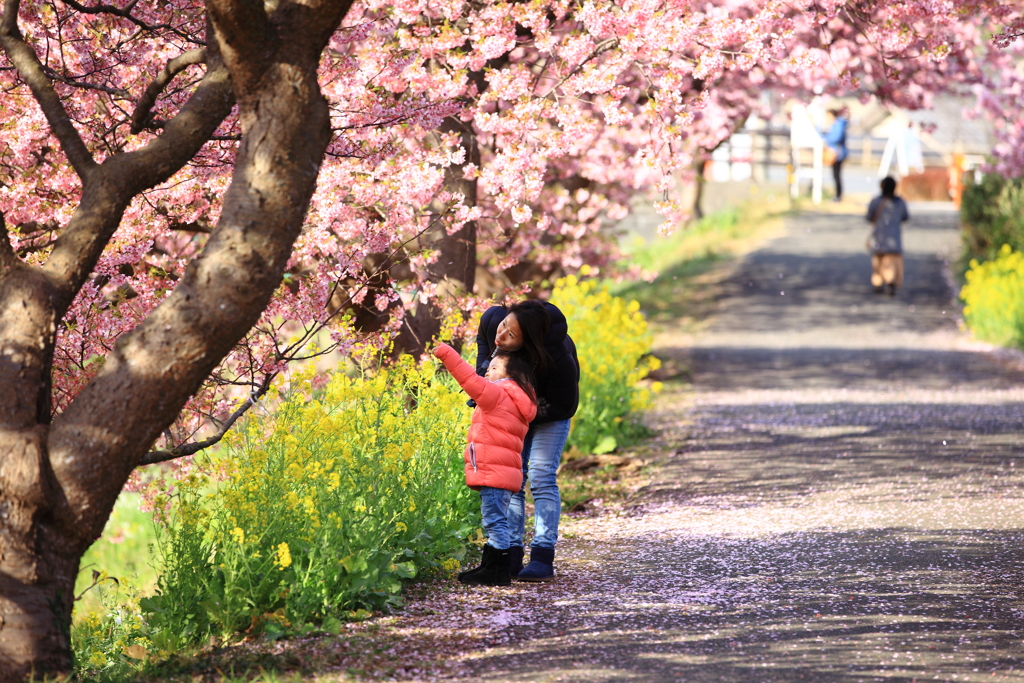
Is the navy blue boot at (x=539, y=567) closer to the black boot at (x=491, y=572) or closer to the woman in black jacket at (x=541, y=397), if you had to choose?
the woman in black jacket at (x=541, y=397)

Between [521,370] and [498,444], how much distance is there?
1.27ft

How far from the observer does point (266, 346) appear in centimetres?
766

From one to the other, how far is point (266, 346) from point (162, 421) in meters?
3.30

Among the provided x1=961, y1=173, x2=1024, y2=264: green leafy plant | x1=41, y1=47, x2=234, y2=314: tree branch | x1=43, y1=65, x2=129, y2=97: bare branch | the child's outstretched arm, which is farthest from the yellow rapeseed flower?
x1=961, y1=173, x2=1024, y2=264: green leafy plant

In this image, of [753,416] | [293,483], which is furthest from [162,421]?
[753,416]

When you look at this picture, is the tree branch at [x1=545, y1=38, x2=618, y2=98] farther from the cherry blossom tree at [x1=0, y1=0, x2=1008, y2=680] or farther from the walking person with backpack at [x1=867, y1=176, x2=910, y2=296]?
the walking person with backpack at [x1=867, y1=176, x2=910, y2=296]

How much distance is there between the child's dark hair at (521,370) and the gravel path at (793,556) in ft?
3.34

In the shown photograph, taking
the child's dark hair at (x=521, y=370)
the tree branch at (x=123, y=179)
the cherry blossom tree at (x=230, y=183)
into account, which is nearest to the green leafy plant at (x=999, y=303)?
the cherry blossom tree at (x=230, y=183)

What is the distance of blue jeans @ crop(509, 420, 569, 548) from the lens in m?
5.79

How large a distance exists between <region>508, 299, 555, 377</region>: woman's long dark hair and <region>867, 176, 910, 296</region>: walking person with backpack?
11.6m

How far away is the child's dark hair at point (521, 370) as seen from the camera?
5.54m

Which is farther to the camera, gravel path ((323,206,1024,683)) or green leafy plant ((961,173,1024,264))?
green leafy plant ((961,173,1024,264))

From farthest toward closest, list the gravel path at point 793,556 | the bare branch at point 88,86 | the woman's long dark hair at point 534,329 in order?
the woman's long dark hair at point 534,329 → the bare branch at point 88,86 → the gravel path at point 793,556

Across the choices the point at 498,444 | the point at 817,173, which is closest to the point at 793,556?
the point at 498,444
